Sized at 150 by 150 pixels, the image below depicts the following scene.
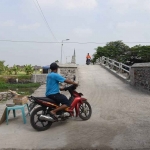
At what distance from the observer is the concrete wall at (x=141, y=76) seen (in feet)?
35.1

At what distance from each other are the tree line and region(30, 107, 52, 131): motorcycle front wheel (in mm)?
41673

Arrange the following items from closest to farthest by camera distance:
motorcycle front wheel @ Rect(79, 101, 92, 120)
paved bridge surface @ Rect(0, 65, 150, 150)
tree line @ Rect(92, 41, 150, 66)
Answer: paved bridge surface @ Rect(0, 65, 150, 150) → motorcycle front wheel @ Rect(79, 101, 92, 120) → tree line @ Rect(92, 41, 150, 66)

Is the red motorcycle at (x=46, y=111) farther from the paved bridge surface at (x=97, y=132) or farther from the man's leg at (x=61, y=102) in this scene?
the paved bridge surface at (x=97, y=132)

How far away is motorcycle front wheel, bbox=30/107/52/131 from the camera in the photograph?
5.70 meters

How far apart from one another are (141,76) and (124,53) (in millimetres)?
39895

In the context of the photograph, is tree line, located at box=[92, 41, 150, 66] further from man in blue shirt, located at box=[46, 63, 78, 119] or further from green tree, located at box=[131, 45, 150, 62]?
man in blue shirt, located at box=[46, 63, 78, 119]

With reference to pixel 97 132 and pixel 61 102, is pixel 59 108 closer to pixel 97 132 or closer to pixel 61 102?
pixel 61 102

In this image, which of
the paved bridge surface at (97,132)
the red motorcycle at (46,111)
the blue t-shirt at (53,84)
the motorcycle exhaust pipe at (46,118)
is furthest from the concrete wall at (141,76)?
the motorcycle exhaust pipe at (46,118)

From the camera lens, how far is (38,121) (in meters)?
5.84

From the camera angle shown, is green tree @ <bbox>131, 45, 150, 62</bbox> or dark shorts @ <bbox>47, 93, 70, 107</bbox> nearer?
dark shorts @ <bbox>47, 93, 70, 107</bbox>

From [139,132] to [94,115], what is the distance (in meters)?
1.91

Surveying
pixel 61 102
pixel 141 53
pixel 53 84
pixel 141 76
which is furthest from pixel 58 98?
pixel 141 53

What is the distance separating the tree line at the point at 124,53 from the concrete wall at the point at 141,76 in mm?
34918

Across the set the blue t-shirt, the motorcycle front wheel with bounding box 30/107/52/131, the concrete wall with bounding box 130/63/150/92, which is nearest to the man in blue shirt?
the blue t-shirt
